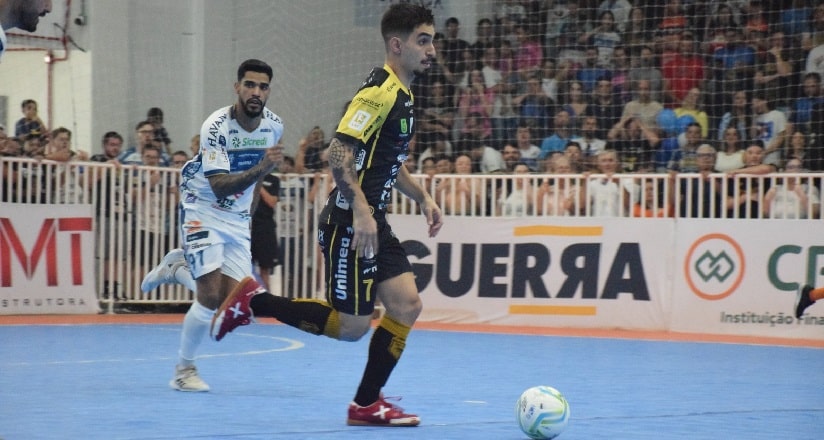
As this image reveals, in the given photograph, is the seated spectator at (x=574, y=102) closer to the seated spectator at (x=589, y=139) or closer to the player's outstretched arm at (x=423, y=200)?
the seated spectator at (x=589, y=139)

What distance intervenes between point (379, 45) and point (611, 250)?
661cm

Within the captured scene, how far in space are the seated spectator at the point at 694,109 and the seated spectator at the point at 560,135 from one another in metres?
1.50

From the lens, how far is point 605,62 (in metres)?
18.1

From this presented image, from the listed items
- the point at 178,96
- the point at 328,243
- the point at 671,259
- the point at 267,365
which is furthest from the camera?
the point at 178,96

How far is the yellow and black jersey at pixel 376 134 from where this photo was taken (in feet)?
21.4

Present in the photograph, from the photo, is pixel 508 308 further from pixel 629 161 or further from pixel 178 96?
pixel 178 96

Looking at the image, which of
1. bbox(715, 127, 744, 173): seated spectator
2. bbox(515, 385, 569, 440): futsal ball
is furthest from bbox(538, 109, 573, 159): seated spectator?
bbox(515, 385, 569, 440): futsal ball

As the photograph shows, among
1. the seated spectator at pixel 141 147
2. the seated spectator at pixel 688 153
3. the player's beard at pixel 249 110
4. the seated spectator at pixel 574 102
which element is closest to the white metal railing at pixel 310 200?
the seated spectator at pixel 141 147

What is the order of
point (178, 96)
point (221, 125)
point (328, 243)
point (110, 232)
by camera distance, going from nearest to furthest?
point (328, 243) < point (221, 125) < point (110, 232) < point (178, 96)

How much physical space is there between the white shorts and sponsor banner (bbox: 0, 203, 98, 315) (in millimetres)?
6710

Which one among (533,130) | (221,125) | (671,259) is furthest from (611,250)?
(221,125)

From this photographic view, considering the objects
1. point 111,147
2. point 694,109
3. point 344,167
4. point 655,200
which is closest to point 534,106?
point 694,109

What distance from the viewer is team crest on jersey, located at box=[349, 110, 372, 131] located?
Result: 6496mm

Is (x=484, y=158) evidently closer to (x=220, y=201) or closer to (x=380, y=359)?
(x=220, y=201)
